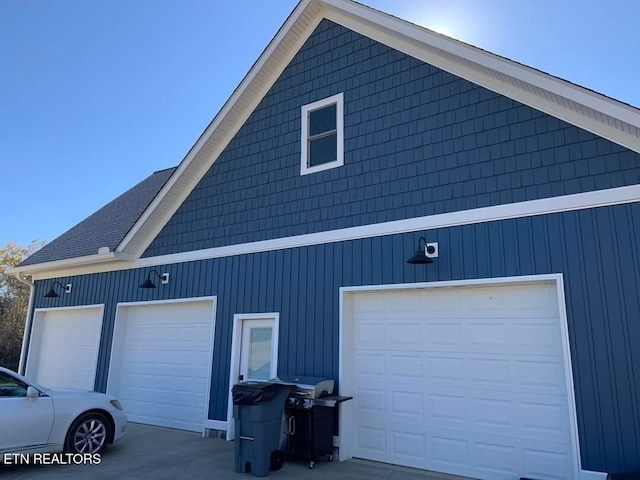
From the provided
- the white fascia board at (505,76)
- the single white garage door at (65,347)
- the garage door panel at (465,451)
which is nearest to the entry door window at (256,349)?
the garage door panel at (465,451)

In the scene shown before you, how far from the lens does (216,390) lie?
7.84 metres

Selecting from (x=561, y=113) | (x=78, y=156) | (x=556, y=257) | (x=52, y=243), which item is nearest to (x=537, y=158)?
(x=561, y=113)

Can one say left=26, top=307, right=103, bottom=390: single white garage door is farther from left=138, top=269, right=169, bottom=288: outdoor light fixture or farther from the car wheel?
the car wheel

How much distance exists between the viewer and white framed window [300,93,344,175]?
291 inches

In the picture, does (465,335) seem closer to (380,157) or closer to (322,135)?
(380,157)

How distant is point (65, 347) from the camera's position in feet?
35.0

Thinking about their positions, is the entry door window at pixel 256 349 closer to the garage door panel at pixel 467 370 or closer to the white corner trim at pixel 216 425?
the white corner trim at pixel 216 425

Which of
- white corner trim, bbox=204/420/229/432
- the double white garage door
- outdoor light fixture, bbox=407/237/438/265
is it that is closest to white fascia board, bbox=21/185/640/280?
outdoor light fixture, bbox=407/237/438/265

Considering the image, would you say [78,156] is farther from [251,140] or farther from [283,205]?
[283,205]

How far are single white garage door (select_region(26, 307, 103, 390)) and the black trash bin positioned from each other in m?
5.42

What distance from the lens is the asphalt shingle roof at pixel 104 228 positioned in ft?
34.1

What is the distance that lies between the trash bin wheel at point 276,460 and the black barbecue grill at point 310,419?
0.32m

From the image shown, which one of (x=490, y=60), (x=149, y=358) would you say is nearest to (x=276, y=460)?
(x=149, y=358)

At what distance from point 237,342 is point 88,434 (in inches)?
101
